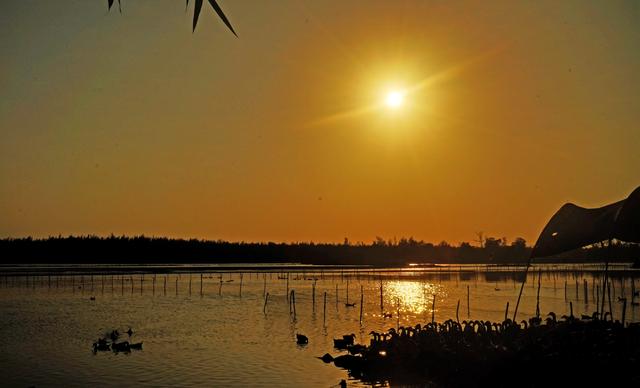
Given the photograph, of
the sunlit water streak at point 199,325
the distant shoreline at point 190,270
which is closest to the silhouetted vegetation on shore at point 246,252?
the distant shoreline at point 190,270

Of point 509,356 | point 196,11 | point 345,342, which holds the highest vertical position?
point 196,11

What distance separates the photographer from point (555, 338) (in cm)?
1706

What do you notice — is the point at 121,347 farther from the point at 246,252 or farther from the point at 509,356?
the point at 246,252

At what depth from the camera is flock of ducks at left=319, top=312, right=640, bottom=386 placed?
15.4m

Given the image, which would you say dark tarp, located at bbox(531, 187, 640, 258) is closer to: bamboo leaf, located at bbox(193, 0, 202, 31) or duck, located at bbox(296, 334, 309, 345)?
duck, located at bbox(296, 334, 309, 345)

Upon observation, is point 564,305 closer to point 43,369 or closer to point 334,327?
point 334,327

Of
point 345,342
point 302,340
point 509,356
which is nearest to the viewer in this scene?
point 509,356

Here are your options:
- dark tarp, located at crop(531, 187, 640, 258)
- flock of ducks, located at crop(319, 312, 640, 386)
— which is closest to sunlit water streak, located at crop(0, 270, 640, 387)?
flock of ducks, located at crop(319, 312, 640, 386)

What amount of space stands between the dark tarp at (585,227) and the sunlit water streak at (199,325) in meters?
8.63

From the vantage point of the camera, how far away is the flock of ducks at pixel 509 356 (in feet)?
50.5

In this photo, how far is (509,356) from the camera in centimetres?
1662

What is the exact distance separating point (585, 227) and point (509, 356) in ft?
28.4

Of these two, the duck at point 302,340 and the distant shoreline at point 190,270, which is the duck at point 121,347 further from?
the distant shoreline at point 190,270

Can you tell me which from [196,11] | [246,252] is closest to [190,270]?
[246,252]
